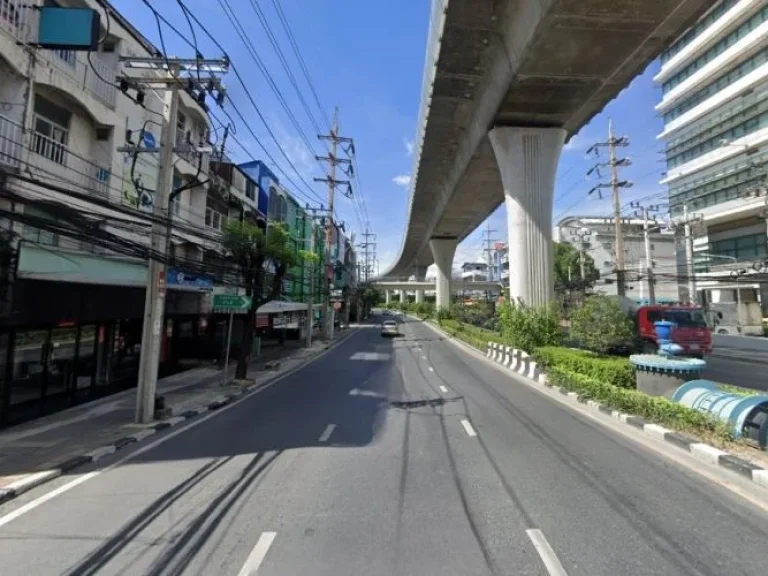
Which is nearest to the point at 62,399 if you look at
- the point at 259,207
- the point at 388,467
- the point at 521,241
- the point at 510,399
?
the point at 388,467

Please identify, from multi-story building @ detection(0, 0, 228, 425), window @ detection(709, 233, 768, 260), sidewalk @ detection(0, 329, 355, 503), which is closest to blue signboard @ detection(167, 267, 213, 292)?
multi-story building @ detection(0, 0, 228, 425)

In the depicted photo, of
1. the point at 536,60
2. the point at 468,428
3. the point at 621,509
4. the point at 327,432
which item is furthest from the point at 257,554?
the point at 536,60

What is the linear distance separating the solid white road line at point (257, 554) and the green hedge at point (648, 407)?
632 cm

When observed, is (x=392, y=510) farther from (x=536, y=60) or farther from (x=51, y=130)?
(x=536, y=60)

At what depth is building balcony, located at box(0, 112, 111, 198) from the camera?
9562 millimetres

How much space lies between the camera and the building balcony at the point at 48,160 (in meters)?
9.56

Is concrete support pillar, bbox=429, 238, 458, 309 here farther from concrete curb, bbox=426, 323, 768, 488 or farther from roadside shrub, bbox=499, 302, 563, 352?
concrete curb, bbox=426, 323, 768, 488

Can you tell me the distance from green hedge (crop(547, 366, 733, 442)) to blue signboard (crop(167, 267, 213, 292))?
10.9 meters

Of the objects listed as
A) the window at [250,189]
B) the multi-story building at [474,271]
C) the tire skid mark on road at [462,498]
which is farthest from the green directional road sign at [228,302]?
the multi-story building at [474,271]

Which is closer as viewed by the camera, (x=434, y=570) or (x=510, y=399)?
(x=434, y=570)

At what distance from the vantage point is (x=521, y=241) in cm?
1989

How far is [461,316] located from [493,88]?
35.4 metres

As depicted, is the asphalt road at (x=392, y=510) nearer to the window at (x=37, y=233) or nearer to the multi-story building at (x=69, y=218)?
the multi-story building at (x=69, y=218)

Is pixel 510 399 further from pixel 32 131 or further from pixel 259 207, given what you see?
pixel 259 207
